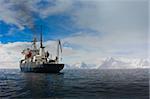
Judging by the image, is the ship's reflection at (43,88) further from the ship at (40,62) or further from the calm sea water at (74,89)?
the ship at (40,62)

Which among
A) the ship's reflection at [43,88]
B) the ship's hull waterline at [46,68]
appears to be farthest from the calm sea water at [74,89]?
the ship's hull waterline at [46,68]

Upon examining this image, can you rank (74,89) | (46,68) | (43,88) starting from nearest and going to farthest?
(74,89) → (43,88) → (46,68)

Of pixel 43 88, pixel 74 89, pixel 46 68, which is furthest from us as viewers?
pixel 46 68

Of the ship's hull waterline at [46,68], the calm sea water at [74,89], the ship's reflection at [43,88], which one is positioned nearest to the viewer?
the calm sea water at [74,89]

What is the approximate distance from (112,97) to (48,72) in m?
28.9

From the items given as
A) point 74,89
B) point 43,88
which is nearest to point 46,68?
point 43,88

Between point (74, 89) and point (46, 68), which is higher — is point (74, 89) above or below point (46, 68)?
below

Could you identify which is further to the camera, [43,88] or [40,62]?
[40,62]

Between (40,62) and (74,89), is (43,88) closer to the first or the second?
(74,89)

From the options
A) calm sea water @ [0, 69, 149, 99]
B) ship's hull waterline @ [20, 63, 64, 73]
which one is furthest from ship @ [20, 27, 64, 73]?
calm sea water @ [0, 69, 149, 99]

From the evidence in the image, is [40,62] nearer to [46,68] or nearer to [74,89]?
[46,68]

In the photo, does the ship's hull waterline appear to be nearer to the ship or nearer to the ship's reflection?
the ship

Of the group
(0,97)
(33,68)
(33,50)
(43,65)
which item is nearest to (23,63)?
(33,50)

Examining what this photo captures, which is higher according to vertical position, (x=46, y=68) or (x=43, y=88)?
(x=46, y=68)
